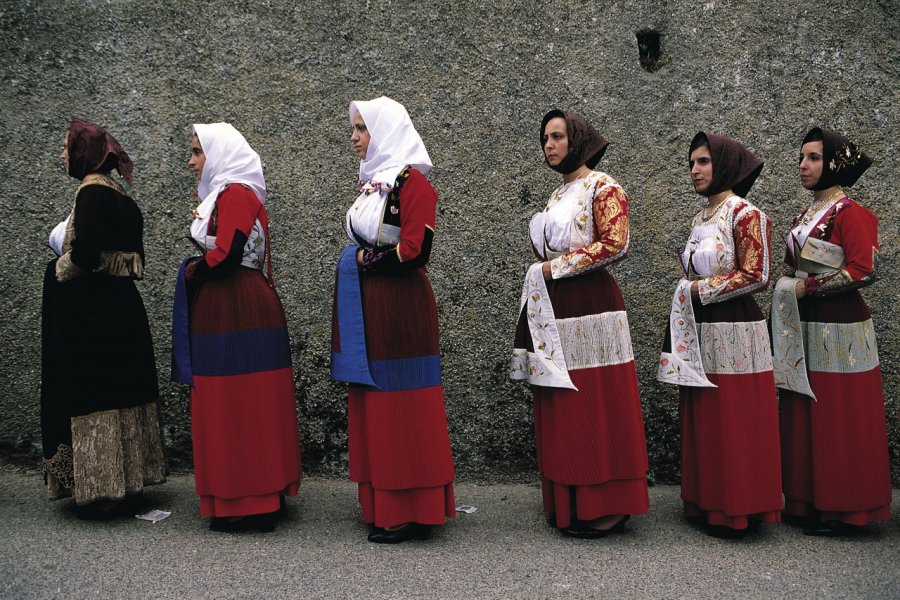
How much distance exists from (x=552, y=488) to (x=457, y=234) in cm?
159

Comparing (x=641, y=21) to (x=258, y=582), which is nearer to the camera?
(x=258, y=582)

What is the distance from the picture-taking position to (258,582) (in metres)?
2.81

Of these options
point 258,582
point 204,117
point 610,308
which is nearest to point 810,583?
point 610,308

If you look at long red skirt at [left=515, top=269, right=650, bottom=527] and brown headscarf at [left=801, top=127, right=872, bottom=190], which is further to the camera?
brown headscarf at [left=801, top=127, right=872, bottom=190]

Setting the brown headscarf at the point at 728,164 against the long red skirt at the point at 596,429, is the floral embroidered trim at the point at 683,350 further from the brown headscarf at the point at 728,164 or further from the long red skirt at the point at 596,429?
the brown headscarf at the point at 728,164

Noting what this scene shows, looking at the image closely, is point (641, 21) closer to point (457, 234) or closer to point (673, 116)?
point (673, 116)

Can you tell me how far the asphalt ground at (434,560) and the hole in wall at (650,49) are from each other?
2471 mm

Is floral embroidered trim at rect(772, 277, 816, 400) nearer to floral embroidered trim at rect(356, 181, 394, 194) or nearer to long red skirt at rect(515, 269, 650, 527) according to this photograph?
long red skirt at rect(515, 269, 650, 527)

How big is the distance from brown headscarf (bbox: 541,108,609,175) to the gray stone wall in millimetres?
973

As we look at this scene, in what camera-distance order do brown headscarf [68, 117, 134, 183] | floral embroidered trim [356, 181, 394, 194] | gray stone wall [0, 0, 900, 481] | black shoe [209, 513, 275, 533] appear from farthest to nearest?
1. gray stone wall [0, 0, 900, 481]
2. brown headscarf [68, 117, 134, 183]
3. black shoe [209, 513, 275, 533]
4. floral embroidered trim [356, 181, 394, 194]

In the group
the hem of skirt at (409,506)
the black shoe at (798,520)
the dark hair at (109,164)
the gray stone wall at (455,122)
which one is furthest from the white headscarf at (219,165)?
the black shoe at (798,520)

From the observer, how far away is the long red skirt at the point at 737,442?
318 centimetres

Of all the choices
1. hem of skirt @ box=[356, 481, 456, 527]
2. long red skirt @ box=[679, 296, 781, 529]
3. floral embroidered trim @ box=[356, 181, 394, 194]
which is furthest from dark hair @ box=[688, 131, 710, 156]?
hem of skirt @ box=[356, 481, 456, 527]

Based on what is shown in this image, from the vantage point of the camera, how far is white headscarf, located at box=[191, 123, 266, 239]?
3.30 meters
